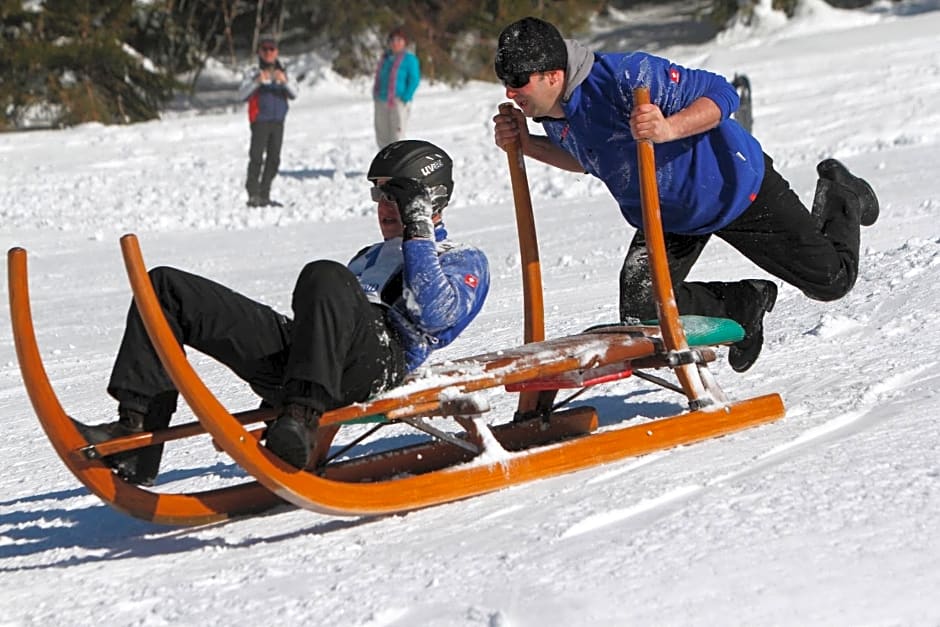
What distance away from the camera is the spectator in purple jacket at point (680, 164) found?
15.8 ft

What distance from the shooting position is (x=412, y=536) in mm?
3975

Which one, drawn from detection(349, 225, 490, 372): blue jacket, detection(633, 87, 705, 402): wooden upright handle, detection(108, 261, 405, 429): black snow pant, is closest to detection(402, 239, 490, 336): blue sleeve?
detection(349, 225, 490, 372): blue jacket

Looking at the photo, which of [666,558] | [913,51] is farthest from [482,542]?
[913,51]

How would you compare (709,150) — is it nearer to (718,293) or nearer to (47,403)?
(718,293)

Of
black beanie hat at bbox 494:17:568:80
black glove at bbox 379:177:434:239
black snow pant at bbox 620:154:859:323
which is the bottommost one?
black snow pant at bbox 620:154:859:323

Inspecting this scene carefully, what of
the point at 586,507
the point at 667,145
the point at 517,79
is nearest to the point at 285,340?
the point at 586,507

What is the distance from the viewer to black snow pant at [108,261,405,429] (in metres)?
3.98

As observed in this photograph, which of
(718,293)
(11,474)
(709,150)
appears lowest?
(11,474)

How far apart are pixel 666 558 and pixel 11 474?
302 cm

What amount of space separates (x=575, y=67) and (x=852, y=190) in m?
1.57

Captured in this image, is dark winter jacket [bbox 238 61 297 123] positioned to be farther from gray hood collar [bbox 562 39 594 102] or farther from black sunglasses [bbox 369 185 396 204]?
black sunglasses [bbox 369 185 396 204]

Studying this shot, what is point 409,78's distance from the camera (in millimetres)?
16609

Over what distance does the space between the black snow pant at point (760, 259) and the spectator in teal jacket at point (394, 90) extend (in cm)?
1130

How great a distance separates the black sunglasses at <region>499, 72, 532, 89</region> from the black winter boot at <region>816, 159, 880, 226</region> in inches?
63.1
